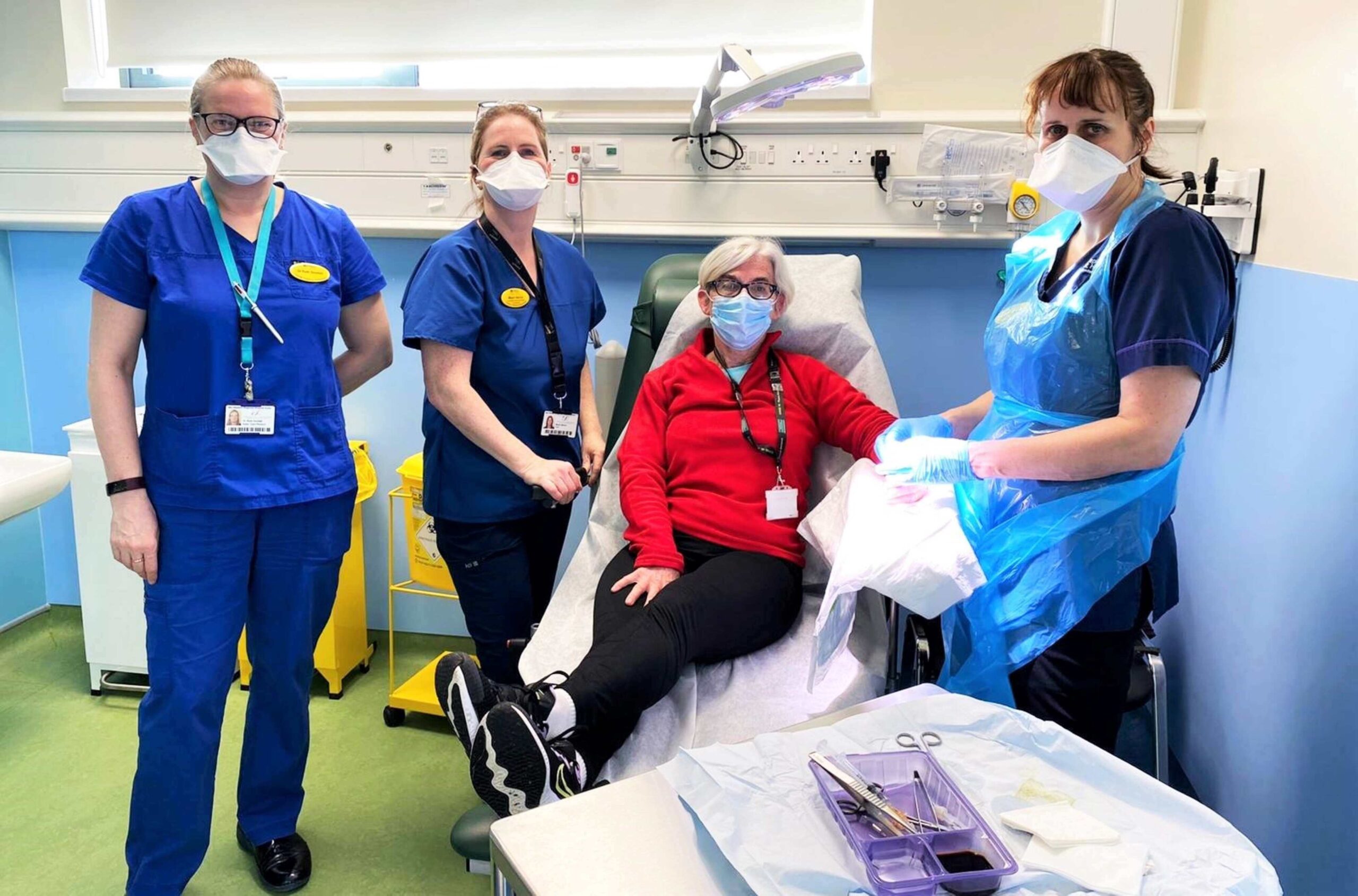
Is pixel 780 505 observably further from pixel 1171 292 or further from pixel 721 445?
pixel 1171 292

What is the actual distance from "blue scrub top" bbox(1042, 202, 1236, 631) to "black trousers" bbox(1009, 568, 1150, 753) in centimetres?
34

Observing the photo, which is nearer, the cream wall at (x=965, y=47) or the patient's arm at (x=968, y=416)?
the patient's arm at (x=968, y=416)

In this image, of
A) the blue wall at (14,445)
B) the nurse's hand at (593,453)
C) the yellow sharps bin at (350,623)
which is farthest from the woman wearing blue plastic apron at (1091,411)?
the blue wall at (14,445)

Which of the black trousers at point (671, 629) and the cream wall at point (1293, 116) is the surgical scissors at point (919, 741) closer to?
the black trousers at point (671, 629)

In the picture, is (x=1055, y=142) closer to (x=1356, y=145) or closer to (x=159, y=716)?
(x=1356, y=145)

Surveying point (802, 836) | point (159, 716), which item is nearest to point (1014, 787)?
point (802, 836)

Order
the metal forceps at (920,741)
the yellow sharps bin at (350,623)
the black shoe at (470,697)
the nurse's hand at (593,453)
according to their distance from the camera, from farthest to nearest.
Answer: the yellow sharps bin at (350,623) → the nurse's hand at (593,453) → the black shoe at (470,697) → the metal forceps at (920,741)

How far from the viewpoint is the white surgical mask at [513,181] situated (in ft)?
6.14

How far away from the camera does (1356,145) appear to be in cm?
149

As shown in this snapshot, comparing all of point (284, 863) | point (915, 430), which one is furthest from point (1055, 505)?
point (284, 863)

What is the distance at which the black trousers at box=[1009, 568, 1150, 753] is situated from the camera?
143cm

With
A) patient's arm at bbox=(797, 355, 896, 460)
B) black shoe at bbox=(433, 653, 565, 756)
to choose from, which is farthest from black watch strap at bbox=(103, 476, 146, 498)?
patient's arm at bbox=(797, 355, 896, 460)

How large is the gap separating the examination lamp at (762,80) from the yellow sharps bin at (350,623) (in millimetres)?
1316

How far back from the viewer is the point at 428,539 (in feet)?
8.83
